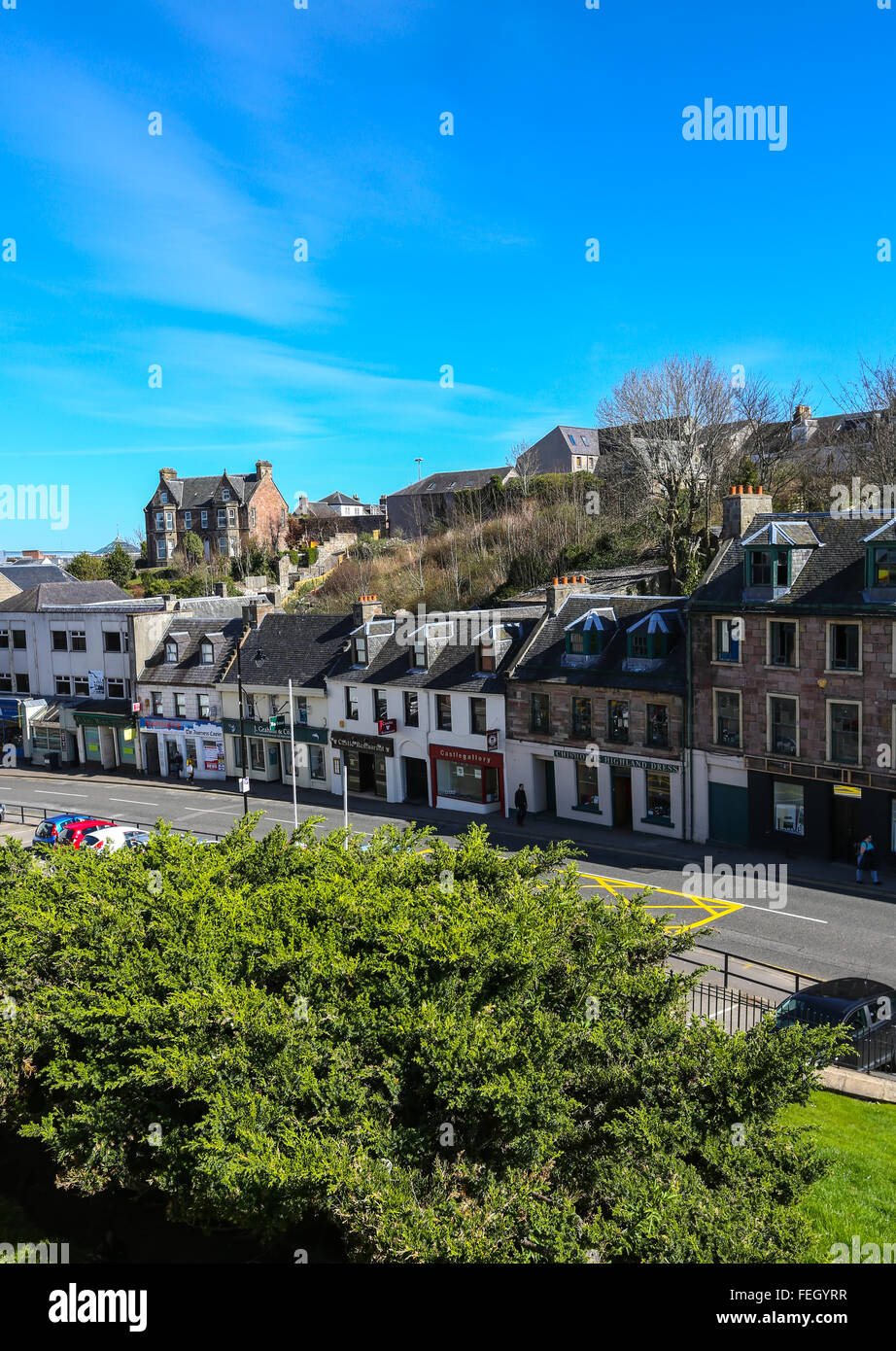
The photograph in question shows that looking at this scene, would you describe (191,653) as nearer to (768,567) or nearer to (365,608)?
(365,608)

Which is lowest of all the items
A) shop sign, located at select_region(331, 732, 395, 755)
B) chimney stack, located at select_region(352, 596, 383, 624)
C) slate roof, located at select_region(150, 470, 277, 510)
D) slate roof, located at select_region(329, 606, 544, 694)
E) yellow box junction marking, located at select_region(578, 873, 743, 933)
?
yellow box junction marking, located at select_region(578, 873, 743, 933)

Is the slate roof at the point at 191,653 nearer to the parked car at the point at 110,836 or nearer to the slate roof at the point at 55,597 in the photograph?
the slate roof at the point at 55,597

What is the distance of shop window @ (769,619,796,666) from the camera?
3034 cm

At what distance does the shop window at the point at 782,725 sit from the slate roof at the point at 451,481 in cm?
5804

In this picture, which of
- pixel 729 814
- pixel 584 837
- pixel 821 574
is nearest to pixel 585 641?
pixel 584 837

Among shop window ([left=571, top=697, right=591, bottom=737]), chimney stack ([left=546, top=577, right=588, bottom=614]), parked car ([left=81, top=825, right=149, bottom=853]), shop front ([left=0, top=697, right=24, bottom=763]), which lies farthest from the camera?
shop front ([left=0, top=697, right=24, bottom=763])

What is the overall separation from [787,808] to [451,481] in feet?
217

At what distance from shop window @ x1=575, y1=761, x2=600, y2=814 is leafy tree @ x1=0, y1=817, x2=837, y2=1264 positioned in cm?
2316

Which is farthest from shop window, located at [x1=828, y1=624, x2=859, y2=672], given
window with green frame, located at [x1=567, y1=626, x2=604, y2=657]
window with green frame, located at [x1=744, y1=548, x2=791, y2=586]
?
window with green frame, located at [x1=567, y1=626, x2=604, y2=657]

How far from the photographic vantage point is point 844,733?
29.3m

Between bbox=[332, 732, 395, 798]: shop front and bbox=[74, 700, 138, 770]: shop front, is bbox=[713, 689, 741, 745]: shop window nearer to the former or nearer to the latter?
bbox=[332, 732, 395, 798]: shop front

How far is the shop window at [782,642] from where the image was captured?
3034cm
